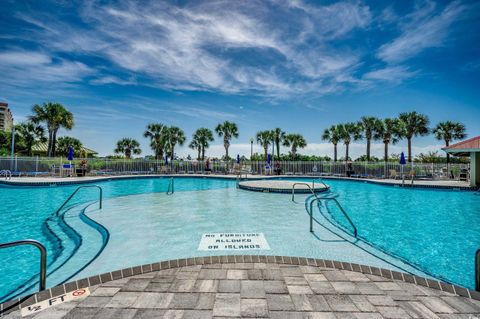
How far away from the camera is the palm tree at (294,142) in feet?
143

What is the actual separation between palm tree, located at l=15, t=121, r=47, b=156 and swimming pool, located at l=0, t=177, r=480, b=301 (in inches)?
1147

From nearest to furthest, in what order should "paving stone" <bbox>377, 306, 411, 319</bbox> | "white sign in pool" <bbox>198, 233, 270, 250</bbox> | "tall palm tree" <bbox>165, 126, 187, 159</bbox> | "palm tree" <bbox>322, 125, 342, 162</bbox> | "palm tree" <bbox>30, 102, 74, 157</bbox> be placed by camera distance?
1. "paving stone" <bbox>377, 306, 411, 319</bbox>
2. "white sign in pool" <bbox>198, 233, 270, 250</bbox>
3. "palm tree" <bbox>30, 102, 74, 157</bbox>
4. "tall palm tree" <bbox>165, 126, 187, 159</bbox>
5. "palm tree" <bbox>322, 125, 342, 162</bbox>

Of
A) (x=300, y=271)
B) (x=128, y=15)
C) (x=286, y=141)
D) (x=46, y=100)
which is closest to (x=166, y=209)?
(x=300, y=271)

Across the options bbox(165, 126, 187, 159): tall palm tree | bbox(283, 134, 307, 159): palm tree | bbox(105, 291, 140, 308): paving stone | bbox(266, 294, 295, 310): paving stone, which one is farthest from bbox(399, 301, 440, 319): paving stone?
bbox(283, 134, 307, 159): palm tree

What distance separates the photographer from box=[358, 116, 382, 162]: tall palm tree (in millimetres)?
34916

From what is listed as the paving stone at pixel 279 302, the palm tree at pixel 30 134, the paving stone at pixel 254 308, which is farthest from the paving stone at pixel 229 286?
the palm tree at pixel 30 134

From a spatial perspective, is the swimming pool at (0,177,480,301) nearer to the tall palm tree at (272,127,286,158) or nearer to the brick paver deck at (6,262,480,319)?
the brick paver deck at (6,262,480,319)

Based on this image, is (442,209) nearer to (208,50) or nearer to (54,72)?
(208,50)

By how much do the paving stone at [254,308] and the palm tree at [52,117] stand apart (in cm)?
3387

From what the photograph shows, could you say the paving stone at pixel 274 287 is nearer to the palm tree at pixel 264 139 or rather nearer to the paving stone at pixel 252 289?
the paving stone at pixel 252 289

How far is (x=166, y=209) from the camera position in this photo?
328 inches

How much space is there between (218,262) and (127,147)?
164ft

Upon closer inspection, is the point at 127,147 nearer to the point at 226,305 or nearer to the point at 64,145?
the point at 64,145

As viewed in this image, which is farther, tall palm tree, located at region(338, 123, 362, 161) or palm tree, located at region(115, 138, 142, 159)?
palm tree, located at region(115, 138, 142, 159)
